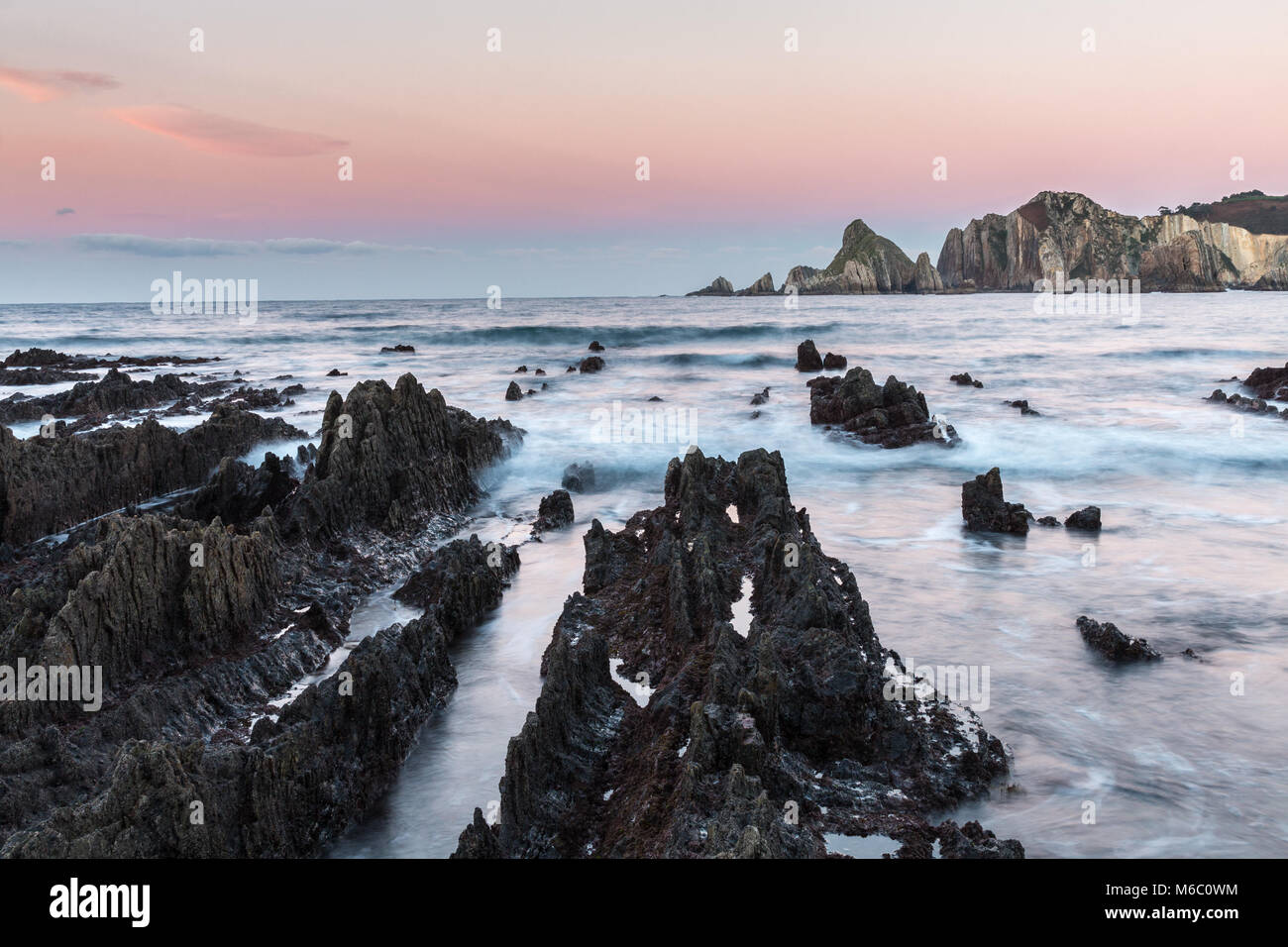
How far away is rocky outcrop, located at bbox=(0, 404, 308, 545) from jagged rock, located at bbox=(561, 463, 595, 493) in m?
6.43

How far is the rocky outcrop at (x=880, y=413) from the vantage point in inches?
858

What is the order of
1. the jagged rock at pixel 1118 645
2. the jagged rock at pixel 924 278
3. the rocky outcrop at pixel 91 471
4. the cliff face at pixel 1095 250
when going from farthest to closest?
1. the jagged rock at pixel 924 278
2. the cliff face at pixel 1095 250
3. the rocky outcrop at pixel 91 471
4. the jagged rock at pixel 1118 645

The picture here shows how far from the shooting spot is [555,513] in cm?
1446

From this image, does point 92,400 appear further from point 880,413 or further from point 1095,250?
point 1095,250

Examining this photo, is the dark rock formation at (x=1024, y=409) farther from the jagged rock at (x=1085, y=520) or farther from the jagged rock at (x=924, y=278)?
the jagged rock at (x=924, y=278)

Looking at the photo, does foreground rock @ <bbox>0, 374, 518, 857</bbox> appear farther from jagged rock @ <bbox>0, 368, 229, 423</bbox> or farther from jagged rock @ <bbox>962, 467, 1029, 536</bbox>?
jagged rock @ <bbox>0, 368, 229, 423</bbox>

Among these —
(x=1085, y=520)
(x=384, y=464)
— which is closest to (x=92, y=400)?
(x=384, y=464)

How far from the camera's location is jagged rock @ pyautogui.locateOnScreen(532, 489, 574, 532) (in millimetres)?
14234

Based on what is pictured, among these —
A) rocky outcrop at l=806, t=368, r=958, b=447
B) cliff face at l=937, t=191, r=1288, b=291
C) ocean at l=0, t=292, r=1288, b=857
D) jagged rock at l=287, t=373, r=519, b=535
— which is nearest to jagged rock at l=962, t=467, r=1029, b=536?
ocean at l=0, t=292, r=1288, b=857

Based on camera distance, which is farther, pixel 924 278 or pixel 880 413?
pixel 924 278

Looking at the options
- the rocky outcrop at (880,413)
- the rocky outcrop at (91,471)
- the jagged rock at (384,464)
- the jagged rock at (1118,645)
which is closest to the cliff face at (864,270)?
the rocky outcrop at (880,413)

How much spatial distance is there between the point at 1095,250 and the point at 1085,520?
187903mm

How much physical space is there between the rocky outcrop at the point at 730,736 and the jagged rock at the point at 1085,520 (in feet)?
22.8
